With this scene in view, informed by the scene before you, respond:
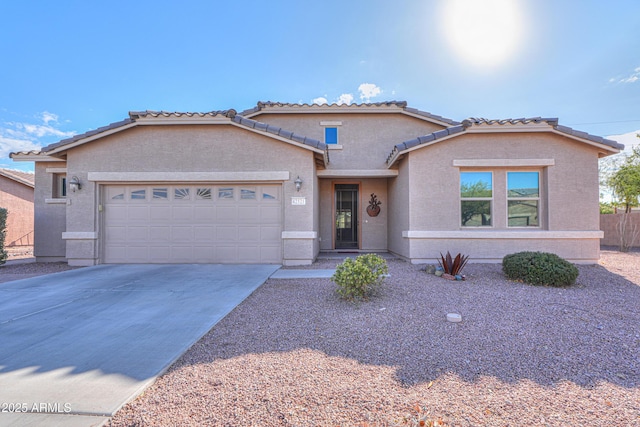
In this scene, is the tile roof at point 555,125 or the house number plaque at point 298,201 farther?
the house number plaque at point 298,201

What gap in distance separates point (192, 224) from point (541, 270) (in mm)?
9136

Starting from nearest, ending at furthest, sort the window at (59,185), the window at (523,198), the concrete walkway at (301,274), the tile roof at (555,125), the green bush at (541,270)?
the green bush at (541,270), the concrete walkway at (301,274), the tile roof at (555,125), the window at (523,198), the window at (59,185)

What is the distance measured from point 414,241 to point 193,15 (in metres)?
10.8

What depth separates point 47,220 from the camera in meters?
9.70

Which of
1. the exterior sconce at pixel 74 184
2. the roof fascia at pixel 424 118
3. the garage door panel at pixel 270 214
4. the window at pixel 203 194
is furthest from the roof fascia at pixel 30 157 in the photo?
the roof fascia at pixel 424 118

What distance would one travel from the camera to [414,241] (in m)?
8.45

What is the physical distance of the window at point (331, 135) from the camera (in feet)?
36.2

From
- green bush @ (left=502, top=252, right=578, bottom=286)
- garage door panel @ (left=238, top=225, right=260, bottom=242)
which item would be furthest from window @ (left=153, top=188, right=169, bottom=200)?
green bush @ (left=502, top=252, right=578, bottom=286)

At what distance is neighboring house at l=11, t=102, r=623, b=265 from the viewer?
825 centimetres

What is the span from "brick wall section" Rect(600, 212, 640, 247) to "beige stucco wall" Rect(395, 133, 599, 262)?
7913mm

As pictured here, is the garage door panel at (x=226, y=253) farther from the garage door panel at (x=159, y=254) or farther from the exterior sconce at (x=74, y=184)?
the exterior sconce at (x=74, y=184)

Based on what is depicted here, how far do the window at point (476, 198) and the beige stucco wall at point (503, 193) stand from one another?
0.56 feet

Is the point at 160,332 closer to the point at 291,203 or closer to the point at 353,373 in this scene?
the point at 353,373

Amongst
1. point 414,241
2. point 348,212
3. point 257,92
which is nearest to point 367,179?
point 348,212
